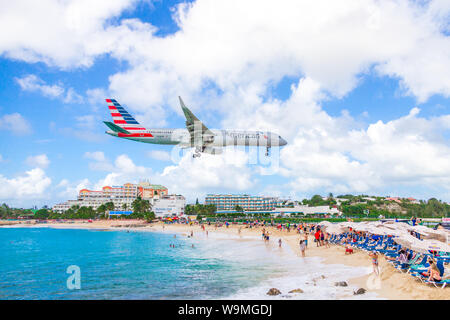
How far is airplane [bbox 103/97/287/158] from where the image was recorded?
82.9 feet

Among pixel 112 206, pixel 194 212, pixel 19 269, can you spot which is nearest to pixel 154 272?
pixel 19 269

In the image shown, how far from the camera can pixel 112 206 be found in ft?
391

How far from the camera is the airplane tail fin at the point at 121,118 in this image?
27641mm

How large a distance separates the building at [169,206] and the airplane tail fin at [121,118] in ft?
281

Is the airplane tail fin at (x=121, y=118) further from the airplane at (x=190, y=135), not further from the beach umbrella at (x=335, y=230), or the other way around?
the beach umbrella at (x=335, y=230)

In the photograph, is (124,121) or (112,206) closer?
(124,121)

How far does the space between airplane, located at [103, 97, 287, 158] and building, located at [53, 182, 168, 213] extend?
9684 cm

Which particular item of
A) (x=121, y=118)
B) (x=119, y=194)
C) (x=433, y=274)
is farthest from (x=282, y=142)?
(x=119, y=194)

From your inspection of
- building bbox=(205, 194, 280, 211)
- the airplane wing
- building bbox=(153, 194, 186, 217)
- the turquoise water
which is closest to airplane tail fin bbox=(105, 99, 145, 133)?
the airplane wing

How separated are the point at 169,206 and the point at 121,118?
8740 cm

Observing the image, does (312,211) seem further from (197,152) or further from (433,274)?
(433,274)
